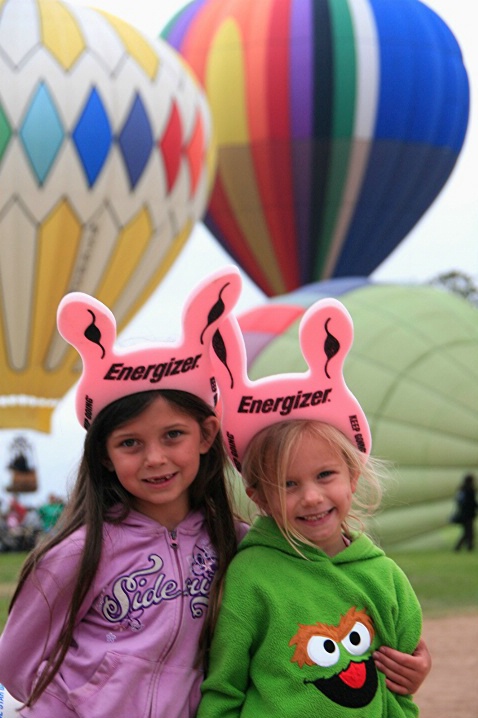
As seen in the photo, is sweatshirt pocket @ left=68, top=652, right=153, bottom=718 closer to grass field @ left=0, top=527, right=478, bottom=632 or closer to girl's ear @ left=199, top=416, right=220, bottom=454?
girl's ear @ left=199, top=416, right=220, bottom=454

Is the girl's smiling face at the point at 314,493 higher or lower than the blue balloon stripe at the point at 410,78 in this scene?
higher

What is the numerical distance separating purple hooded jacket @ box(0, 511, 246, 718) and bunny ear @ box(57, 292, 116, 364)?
0.30 metres

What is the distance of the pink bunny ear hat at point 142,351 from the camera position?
1986mm

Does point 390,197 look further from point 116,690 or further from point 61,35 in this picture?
point 116,690

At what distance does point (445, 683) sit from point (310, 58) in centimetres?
1180

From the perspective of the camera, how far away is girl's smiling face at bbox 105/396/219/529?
2037 millimetres

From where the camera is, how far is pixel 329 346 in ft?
6.73

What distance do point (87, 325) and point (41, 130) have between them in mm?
10537

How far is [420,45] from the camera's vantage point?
16.2 m

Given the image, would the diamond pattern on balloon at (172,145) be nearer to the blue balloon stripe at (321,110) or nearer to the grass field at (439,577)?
the blue balloon stripe at (321,110)

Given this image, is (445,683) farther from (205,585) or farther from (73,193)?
(73,193)

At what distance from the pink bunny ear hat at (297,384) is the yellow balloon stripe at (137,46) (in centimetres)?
1131

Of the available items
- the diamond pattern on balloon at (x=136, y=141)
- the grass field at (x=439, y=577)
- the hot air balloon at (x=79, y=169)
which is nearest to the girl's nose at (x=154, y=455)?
the grass field at (x=439, y=577)

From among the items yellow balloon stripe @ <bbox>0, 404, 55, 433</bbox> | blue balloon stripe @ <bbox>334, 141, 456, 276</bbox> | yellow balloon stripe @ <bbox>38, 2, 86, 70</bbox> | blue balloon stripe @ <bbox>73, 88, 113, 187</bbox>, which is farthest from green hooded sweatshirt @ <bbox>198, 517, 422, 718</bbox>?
blue balloon stripe @ <bbox>334, 141, 456, 276</bbox>
